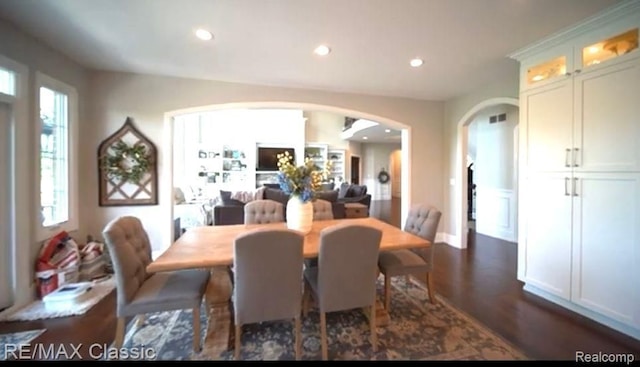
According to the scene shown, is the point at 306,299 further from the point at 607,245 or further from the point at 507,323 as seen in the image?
the point at 607,245

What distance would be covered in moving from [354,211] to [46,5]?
5.59m

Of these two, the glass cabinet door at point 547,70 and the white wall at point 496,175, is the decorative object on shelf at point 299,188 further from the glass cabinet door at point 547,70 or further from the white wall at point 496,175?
the white wall at point 496,175

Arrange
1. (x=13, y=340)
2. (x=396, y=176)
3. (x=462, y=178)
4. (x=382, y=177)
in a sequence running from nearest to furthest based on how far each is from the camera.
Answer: (x=13, y=340)
(x=462, y=178)
(x=382, y=177)
(x=396, y=176)

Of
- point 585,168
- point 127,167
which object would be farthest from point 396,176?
point 127,167

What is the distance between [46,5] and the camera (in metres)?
2.25

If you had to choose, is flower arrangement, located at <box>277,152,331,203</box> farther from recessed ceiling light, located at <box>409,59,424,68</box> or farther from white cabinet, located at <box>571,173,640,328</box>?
white cabinet, located at <box>571,173,640,328</box>

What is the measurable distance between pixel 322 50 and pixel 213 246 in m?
2.35

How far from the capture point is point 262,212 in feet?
10.6

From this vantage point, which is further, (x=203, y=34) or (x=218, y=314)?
(x=203, y=34)

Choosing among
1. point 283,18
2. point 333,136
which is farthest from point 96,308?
point 333,136

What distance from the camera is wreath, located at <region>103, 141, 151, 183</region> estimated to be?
373 centimetres

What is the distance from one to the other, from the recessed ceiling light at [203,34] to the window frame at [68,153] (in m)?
1.82

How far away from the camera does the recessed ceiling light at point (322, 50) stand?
2.98 metres

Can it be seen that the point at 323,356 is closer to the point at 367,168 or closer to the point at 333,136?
the point at 333,136
